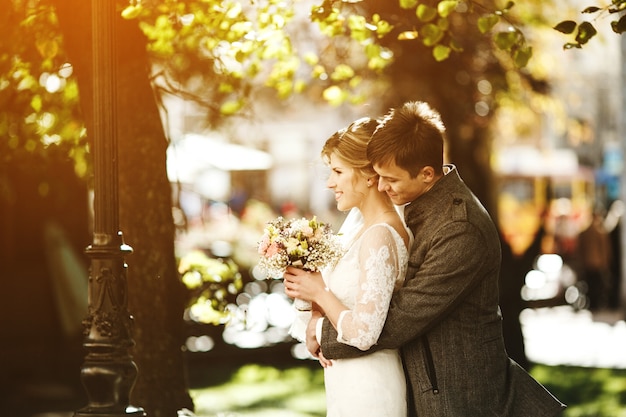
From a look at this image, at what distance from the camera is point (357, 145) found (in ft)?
15.7

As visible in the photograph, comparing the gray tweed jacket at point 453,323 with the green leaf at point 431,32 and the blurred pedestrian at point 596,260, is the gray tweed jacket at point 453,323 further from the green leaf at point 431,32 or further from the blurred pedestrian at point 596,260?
the blurred pedestrian at point 596,260

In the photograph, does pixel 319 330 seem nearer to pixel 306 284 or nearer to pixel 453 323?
pixel 306 284

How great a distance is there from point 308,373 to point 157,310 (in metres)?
6.89

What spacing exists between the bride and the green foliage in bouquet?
289 cm

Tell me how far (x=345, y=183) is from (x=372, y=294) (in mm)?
532

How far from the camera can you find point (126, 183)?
291 inches

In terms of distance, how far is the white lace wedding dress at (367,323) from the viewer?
4551 mm

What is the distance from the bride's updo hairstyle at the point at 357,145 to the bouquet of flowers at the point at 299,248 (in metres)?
0.30

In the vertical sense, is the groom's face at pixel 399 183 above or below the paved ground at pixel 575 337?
above

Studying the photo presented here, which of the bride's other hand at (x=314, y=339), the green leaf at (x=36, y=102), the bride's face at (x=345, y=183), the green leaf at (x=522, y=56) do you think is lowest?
the bride's other hand at (x=314, y=339)

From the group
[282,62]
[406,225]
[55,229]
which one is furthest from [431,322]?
[55,229]

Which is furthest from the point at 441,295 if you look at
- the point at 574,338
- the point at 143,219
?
the point at 574,338

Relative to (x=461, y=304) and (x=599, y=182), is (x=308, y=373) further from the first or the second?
(x=599, y=182)

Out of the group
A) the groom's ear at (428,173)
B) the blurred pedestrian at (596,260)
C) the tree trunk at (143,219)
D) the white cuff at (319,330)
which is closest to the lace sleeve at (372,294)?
the white cuff at (319,330)
